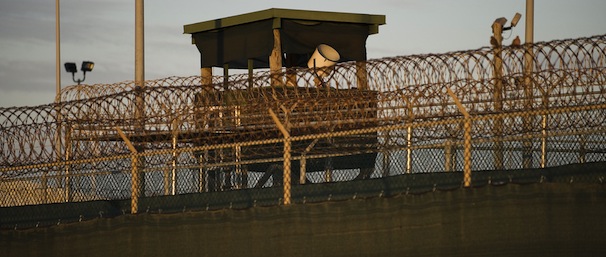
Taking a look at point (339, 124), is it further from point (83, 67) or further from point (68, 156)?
point (83, 67)

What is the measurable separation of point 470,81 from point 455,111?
1.88 metres

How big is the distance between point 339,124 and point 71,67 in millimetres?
21598

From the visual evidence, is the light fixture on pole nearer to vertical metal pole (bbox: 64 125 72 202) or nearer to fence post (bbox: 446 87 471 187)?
vertical metal pole (bbox: 64 125 72 202)

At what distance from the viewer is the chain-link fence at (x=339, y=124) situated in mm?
12391

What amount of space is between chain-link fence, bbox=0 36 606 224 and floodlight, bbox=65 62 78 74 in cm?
1343

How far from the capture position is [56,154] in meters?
17.3

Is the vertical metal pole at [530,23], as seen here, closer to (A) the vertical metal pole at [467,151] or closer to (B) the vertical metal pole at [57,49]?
(A) the vertical metal pole at [467,151]

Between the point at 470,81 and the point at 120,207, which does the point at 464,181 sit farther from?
the point at 120,207

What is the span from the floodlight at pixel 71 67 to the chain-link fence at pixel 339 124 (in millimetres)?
13433

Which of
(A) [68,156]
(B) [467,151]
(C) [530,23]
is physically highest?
(C) [530,23]

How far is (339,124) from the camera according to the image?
1460 centimetres

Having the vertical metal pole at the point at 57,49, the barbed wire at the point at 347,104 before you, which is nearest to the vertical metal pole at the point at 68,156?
the barbed wire at the point at 347,104

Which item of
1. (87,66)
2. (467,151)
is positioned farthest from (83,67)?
(467,151)

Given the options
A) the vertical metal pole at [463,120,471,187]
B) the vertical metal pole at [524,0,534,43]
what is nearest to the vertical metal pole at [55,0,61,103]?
the vertical metal pole at [524,0,534,43]
